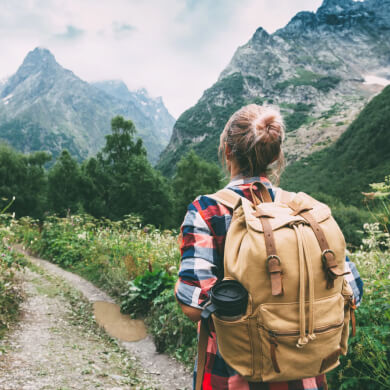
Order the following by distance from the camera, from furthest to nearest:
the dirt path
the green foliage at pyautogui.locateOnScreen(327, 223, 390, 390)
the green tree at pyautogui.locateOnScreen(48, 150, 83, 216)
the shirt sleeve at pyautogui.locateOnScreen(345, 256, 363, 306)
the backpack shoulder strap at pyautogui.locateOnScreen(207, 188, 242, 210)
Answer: the green tree at pyautogui.locateOnScreen(48, 150, 83, 216) → the dirt path → the green foliage at pyautogui.locateOnScreen(327, 223, 390, 390) → the shirt sleeve at pyautogui.locateOnScreen(345, 256, 363, 306) → the backpack shoulder strap at pyautogui.locateOnScreen(207, 188, 242, 210)

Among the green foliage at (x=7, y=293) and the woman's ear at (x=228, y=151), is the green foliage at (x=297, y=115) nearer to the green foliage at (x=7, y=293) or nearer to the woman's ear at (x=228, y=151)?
the green foliage at (x=7, y=293)

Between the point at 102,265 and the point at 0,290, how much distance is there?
317 centimetres

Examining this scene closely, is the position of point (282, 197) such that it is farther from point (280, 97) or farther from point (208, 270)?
point (280, 97)

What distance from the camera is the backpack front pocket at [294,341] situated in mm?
933

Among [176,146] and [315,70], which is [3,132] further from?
[315,70]

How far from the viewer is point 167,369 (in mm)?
3391

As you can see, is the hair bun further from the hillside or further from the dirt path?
the hillside


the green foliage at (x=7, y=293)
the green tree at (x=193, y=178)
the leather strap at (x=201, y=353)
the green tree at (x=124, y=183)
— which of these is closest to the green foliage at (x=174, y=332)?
the green foliage at (x=7, y=293)

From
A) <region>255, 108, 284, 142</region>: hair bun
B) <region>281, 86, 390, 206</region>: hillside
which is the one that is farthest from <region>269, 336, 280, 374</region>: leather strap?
<region>281, 86, 390, 206</region>: hillside

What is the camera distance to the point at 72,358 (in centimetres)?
302

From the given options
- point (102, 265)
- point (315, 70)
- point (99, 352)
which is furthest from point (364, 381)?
point (315, 70)

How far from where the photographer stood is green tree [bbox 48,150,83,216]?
2350 centimetres

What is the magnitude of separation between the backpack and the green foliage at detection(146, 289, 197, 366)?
8.99ft

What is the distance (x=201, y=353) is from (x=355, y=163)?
232 feet
